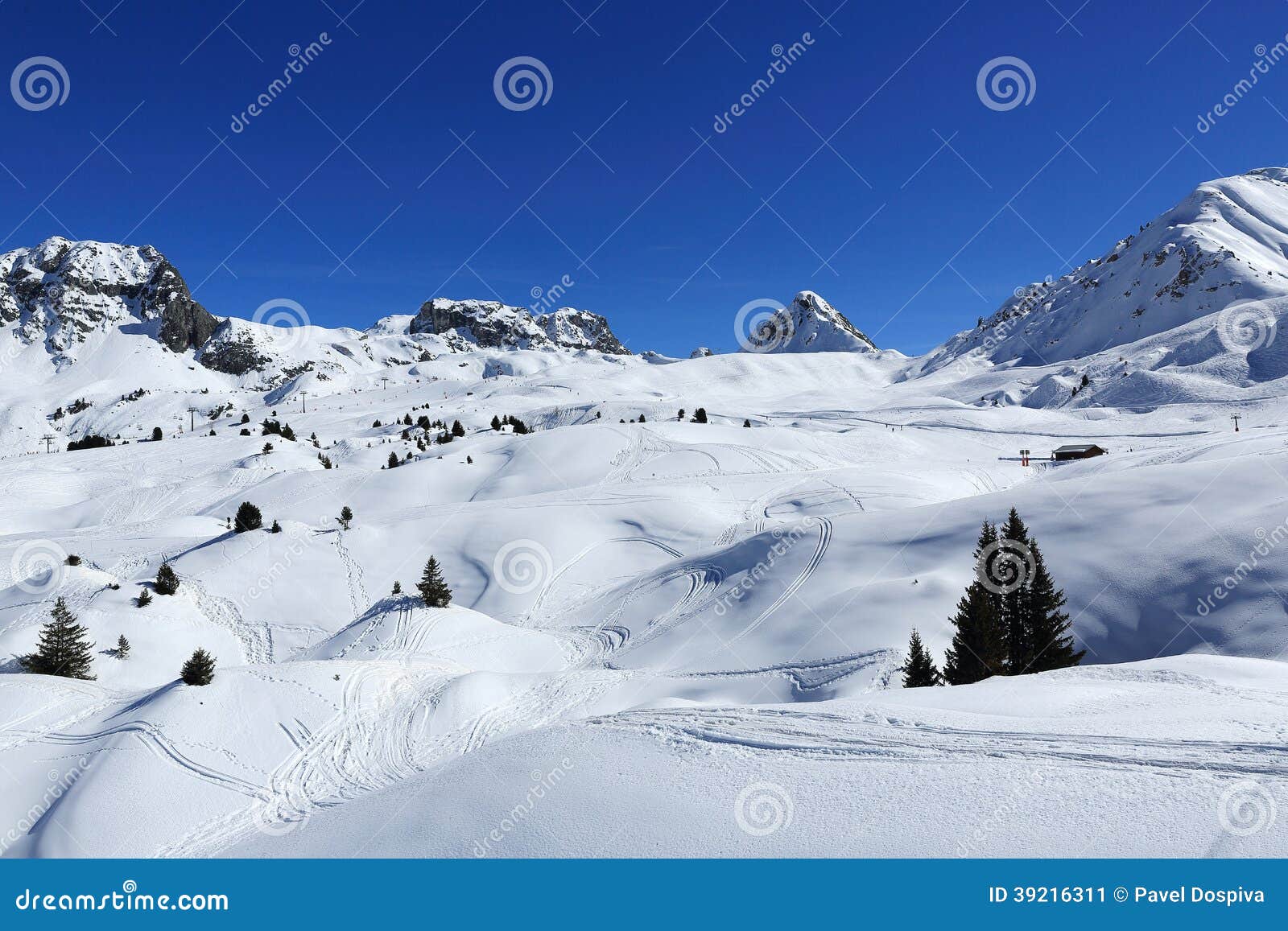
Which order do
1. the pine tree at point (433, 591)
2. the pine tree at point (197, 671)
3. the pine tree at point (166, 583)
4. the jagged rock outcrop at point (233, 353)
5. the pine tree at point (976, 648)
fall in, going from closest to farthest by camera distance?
the pine tree at point (197, 671), the pine tree at point (976, 648), the pine tree at point (433, 591), the pine tree at point (166, 583), the jagged rock outcrop at point (233, 353)

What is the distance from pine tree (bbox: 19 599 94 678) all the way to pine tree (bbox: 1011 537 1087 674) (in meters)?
23.7

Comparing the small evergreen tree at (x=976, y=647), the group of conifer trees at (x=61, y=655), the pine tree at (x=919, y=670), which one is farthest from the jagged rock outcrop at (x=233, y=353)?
the small evergreen tree at (x=976, y=647)

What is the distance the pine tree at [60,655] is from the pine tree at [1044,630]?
77.8 feet

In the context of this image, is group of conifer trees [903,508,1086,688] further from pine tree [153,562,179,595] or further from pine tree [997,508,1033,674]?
pine tree [153,562,179,595]

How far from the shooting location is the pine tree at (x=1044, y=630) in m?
16.1

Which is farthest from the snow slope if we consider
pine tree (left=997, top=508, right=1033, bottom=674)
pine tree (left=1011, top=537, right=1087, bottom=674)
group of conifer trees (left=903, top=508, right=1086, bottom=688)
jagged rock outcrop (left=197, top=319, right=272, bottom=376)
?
jagged rock outcrop (left=197, top=319, right=272, bottom=376)

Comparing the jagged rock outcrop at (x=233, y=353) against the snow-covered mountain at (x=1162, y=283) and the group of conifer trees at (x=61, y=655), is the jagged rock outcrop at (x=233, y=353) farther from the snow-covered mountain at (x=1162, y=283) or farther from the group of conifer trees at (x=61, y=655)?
the group of conifer trees at (x=61, y=655)

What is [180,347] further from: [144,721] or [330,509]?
[144,721]

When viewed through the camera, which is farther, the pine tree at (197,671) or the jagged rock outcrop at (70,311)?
the jagged rock outcrop at (70,311)

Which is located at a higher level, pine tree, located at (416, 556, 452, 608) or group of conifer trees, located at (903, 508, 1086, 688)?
pine tree, located at (416, 556, 452, 608)

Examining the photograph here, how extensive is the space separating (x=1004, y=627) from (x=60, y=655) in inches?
950

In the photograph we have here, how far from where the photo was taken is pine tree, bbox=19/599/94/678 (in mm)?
18641

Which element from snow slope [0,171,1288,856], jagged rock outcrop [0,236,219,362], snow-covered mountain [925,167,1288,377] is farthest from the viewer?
jagged rock outcrop [0,236,219,362]

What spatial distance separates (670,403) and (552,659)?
5453 centimetres
